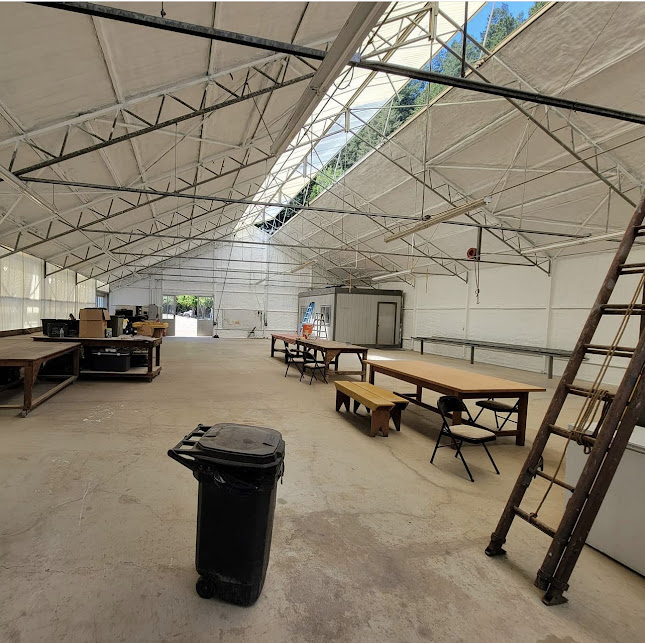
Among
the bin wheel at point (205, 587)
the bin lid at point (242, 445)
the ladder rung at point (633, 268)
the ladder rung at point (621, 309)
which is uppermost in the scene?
the ladder rung at point (633, 268)

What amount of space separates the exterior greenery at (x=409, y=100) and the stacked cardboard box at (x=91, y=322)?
4.63 m

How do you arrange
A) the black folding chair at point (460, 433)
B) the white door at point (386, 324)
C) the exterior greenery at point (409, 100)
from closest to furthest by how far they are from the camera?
the black folding chair at point (460, 433)
the exterior greenery at point (409, 100)
the white door at point (386, 324)

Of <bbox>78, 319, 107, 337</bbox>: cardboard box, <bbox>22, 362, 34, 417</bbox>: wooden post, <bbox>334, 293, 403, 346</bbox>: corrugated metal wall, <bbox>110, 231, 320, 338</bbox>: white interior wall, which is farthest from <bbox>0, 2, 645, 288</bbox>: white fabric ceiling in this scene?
<bbox>110, 231, 320, 338</bbox>: white interior wall

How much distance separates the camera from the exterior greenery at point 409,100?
273 inches

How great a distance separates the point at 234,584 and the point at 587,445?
6.91ft

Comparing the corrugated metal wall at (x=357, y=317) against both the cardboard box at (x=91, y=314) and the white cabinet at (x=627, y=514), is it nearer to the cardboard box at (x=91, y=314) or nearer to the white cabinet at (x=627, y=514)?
the cardboard box at (x=91, y=314)

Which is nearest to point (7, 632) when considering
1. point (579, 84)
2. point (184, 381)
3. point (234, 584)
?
point (234, 584)

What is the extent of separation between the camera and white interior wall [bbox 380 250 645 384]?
9.95 metres

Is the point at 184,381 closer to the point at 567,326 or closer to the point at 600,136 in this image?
the point at 600,136

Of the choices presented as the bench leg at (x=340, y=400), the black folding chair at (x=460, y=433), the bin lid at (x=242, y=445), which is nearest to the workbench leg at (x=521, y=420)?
the black folding chair at (x=460, y=433)

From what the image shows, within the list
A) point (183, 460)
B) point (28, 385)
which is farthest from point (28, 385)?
point (183, 460)

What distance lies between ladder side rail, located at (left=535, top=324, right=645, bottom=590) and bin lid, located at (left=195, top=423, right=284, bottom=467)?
5.22ft

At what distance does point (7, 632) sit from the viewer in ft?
5.60

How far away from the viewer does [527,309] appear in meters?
12.2
